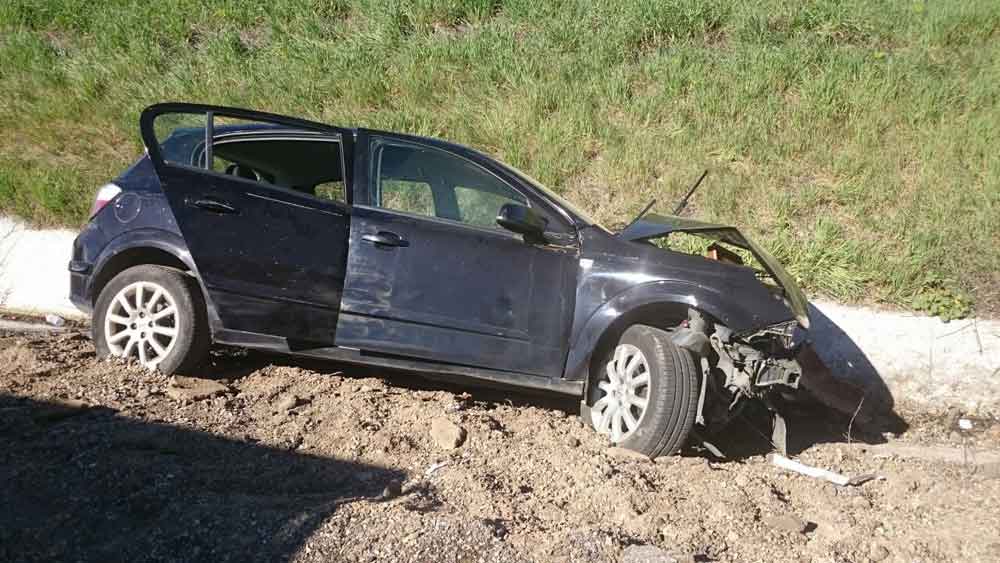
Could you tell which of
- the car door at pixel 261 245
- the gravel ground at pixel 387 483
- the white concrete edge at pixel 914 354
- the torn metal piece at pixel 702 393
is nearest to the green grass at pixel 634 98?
the white concrete edge at pixel 914 354

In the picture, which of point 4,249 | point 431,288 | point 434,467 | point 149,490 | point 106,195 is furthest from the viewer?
point 4,249

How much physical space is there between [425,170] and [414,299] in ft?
2.73

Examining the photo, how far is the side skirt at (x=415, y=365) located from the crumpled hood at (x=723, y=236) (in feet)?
3.16

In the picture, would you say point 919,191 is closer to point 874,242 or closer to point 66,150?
point 874,242

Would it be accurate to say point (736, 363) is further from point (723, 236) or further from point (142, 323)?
point (142, 323)

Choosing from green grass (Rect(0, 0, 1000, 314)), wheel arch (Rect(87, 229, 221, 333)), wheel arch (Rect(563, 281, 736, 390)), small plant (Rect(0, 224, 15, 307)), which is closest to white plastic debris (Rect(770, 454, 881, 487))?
wheel arch (Rect(563, 281, 736, 390))

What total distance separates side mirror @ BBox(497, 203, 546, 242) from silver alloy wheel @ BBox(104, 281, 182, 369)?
2.03 metres

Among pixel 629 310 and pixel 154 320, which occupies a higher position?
pixel 629 310

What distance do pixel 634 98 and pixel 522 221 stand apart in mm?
4838

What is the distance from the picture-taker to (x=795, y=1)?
10914 millimetres

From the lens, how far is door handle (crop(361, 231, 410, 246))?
5.30 m

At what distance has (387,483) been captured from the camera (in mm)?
4289

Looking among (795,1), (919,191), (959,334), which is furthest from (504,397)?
(795,1)

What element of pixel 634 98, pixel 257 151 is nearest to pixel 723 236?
pixel 257 151
